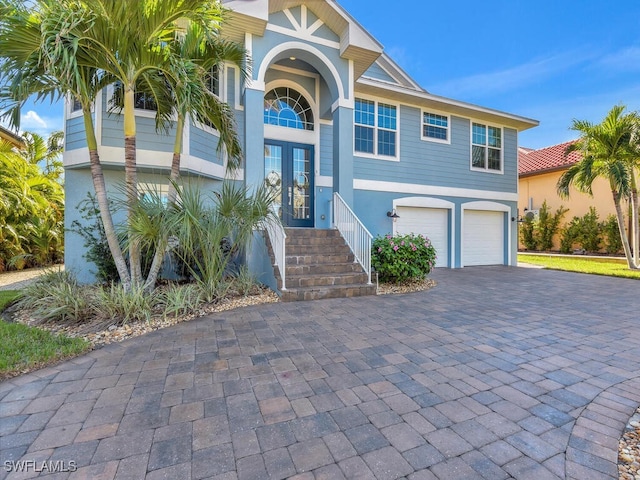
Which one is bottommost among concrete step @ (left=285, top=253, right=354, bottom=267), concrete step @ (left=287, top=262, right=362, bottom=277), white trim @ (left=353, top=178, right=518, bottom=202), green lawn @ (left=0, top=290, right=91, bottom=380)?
green lawn @ (left=0, top=290, right=91, bottom=380)

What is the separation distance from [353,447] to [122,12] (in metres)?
5.53

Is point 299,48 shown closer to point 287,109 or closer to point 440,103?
point 287,109

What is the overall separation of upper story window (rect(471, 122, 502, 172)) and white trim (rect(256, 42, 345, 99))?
631 cm

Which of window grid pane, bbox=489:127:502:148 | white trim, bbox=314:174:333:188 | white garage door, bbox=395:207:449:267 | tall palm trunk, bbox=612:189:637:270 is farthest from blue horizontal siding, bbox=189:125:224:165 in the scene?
tall palm trunk, bbox=612:189:637:270

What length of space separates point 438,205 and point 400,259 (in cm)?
481

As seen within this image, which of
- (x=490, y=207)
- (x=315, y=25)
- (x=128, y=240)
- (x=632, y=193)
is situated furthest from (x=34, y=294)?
(x=632, y=193)

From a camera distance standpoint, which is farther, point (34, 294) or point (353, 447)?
point (34, 294)

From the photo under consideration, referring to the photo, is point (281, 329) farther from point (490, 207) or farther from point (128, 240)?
point (490, 207)

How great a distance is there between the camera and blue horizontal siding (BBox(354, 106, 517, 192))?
32.3ft

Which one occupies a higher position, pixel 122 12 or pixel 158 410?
pixel 122 12

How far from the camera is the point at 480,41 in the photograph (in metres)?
12.9

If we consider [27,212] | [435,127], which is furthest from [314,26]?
[27,212]

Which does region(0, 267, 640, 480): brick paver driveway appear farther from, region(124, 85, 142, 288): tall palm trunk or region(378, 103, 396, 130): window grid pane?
region(378, 103, 396, 130): window grid pane

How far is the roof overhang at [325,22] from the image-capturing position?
21.3ft
